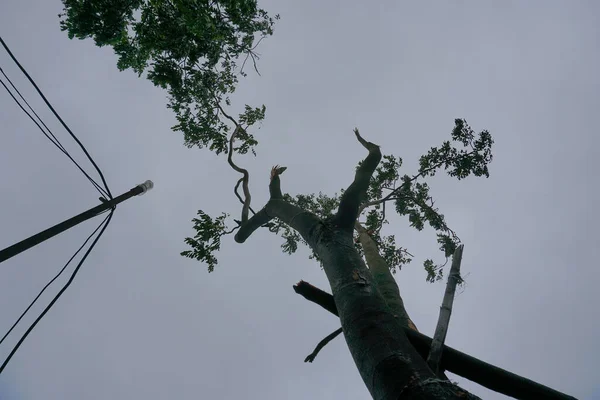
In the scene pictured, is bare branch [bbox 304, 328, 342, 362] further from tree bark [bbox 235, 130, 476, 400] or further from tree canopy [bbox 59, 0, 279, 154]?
tree canopy [bbox 59, 0, 279, 154]

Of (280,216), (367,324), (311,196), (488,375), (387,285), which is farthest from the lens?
(311,196)

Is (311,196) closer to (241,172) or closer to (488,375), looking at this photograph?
(241,172)

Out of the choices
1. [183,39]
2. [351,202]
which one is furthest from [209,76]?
[351,202]

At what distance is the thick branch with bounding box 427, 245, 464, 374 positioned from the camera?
2.10m

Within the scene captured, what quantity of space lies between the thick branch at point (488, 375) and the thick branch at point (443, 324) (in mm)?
83

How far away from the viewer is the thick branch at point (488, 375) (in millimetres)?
1994

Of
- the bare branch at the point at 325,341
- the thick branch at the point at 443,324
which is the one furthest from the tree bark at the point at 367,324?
the bare branch at the point at 325,341

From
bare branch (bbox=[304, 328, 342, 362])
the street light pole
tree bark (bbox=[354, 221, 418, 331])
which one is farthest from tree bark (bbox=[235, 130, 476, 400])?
the street light pole

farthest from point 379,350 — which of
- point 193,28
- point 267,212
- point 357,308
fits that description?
point 193,28

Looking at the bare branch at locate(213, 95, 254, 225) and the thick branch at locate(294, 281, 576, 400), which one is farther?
the bare branch at locate(213, 95, 254, 225)

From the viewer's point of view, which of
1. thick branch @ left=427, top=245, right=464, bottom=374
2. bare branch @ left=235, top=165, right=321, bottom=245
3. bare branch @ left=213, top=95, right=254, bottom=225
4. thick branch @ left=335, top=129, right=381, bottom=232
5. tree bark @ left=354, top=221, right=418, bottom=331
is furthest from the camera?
bare branch @ left=213, top=95, right=254, bottom=225

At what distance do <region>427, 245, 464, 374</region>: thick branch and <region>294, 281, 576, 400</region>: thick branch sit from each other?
8 centimetres

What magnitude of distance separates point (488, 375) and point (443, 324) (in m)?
0.40

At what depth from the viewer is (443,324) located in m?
2.22
